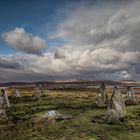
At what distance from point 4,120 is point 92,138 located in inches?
854

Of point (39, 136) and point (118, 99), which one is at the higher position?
point (118, 99)

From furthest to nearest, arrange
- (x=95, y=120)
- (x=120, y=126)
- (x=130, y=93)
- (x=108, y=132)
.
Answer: (x=130, y=93) < (x=95, y=120) < (x=120, y=126) < (x=108, y=132)

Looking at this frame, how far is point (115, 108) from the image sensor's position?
5203cm

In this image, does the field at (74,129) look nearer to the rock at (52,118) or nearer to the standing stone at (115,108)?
the rock at (52,118)

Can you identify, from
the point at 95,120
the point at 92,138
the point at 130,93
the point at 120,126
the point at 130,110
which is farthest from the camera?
the point at 130,93

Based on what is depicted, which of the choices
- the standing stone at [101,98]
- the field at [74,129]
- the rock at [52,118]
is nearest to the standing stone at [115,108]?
the field at [74,129]

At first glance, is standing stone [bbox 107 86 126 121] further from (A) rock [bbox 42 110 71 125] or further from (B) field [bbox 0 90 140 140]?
(A) rock [bbox 42 110 71 125]

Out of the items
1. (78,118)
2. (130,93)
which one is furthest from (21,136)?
(130,93)

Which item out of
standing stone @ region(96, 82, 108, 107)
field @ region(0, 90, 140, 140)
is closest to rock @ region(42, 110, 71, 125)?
field @ region(0, 90, 140, 140)

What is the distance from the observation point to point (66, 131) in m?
43.3

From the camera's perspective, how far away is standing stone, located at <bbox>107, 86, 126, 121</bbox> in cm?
5146

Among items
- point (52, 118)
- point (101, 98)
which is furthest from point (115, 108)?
point (101, 98)

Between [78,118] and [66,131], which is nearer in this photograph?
[66,131]

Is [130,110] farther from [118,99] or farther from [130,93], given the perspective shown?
[130,93]
